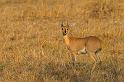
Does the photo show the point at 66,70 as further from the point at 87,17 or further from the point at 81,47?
the point at 87,17

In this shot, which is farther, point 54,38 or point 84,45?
point 54,38

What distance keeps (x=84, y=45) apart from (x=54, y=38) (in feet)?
8.75

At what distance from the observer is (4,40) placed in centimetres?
1258

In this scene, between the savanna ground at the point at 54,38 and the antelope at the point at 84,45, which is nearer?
the savanna ground at the point at 54,38

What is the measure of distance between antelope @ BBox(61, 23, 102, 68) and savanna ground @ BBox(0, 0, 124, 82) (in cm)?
19

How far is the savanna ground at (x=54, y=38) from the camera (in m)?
8.46

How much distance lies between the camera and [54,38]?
12.9 metres

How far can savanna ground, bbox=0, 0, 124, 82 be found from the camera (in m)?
8.46

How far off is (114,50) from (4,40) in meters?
3.18

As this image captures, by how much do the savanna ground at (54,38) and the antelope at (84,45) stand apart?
0.61ft

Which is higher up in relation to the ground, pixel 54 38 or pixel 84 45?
pixel 84 45

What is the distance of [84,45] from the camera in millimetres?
10320

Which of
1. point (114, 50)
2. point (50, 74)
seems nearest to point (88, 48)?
point (114, 50)

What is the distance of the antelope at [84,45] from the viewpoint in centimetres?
1002
